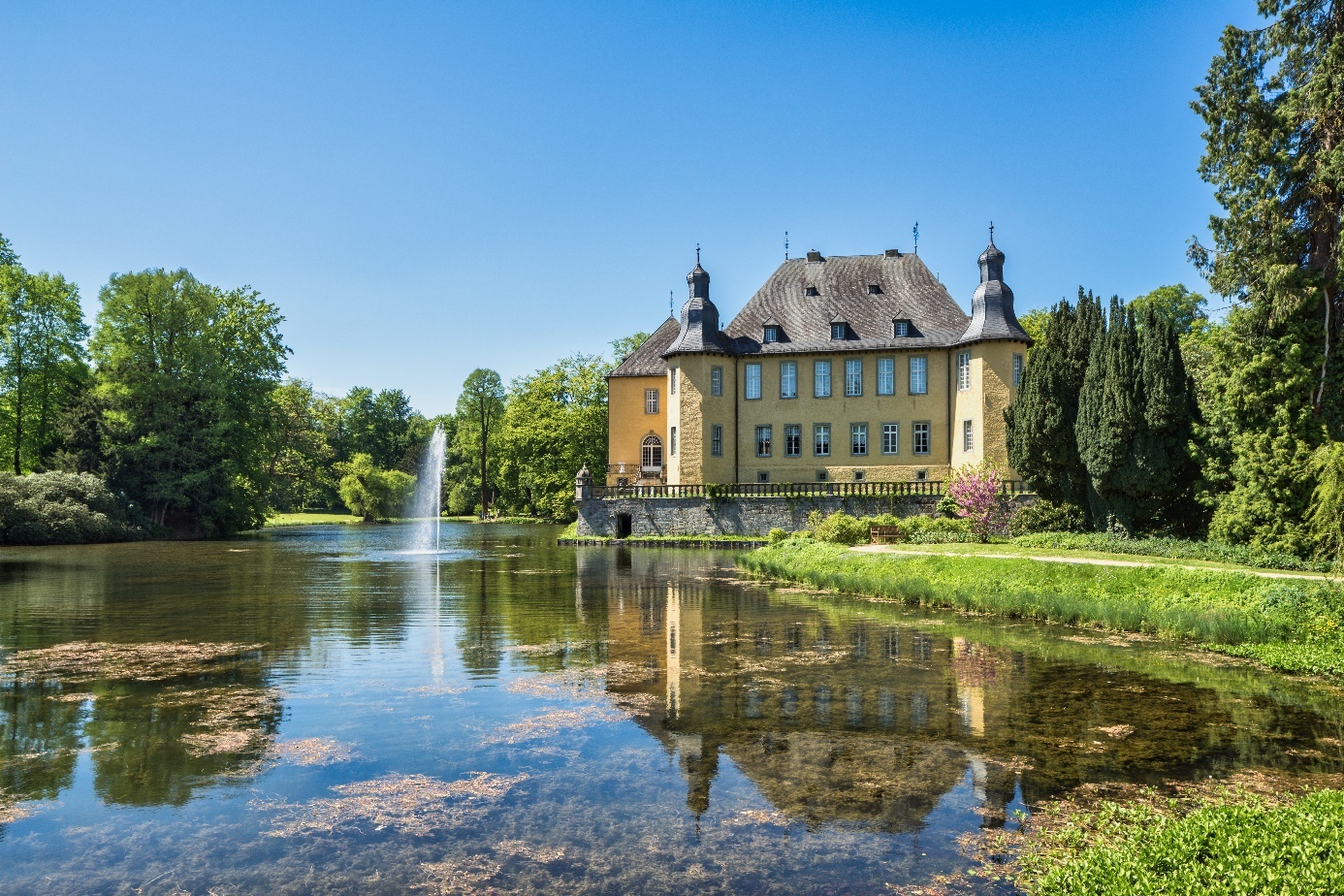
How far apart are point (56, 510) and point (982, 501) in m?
40.5

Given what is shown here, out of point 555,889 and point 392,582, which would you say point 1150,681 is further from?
point 392,582

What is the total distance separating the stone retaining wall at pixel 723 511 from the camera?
129ft

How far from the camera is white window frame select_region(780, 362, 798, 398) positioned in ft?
147

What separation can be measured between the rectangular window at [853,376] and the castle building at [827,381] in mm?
55

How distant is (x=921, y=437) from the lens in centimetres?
4309

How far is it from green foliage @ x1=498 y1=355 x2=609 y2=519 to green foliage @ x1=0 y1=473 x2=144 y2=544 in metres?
26.3

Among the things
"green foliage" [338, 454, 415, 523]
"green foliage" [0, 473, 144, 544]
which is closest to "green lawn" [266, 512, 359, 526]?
"green foliage" [338, 454, 415, 523]

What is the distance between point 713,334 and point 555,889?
40235 mm

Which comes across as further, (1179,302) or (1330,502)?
(1179,302)

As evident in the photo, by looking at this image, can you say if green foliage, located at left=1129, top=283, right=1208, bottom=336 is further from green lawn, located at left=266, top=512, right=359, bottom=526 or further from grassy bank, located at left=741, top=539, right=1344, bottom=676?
green lawn, located at left=266, top=512, right=359, bottom=526

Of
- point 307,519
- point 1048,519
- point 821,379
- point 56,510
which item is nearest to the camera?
point 1048,519

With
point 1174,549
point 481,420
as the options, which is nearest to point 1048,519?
point 1174,549

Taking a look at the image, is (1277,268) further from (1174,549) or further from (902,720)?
(902,720)

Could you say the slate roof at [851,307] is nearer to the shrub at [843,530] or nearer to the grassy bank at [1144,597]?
the shrub at [843,530]
